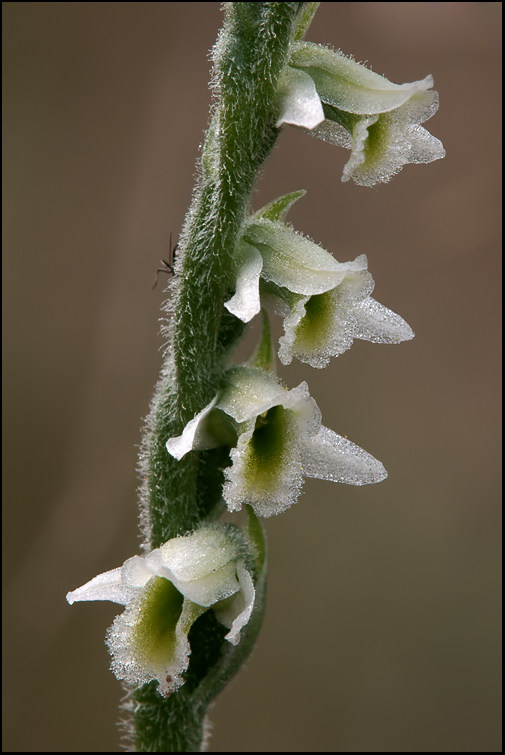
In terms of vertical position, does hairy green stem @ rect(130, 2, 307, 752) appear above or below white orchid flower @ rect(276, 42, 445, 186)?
below

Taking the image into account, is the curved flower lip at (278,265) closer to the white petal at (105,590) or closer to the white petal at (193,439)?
the white petal at (193,439)

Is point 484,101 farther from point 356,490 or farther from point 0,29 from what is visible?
point 0,29

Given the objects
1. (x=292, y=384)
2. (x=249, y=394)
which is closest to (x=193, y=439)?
(x=249, y=394)

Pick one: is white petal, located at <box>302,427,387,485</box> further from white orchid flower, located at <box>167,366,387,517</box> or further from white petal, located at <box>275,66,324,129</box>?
white petal, located at <box>275,66,324,129</box>

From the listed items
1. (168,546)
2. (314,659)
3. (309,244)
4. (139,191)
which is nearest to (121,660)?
(168,546)

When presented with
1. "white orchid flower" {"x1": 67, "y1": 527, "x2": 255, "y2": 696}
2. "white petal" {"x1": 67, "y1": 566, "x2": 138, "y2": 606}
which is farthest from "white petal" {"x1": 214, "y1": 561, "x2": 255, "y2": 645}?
"white petal" {"x1": 67, "y1": 566, "x2": 138, "y2": 606}

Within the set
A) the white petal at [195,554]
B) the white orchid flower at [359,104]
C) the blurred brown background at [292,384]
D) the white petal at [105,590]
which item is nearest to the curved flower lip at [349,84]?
the white orchid flower at [359,104]
